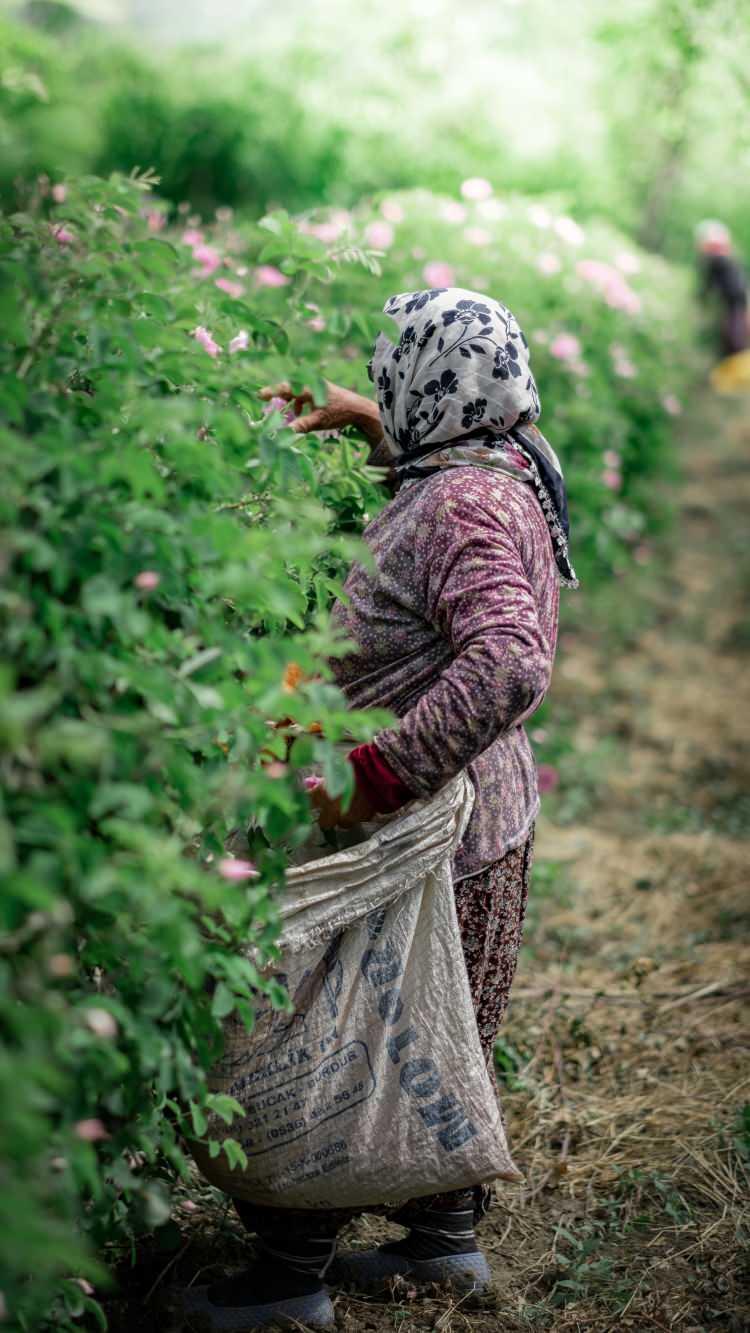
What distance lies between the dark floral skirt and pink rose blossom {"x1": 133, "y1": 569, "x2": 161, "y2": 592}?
892 mm

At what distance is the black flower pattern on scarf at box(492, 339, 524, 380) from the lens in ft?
6.81

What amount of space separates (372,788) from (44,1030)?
83 cm

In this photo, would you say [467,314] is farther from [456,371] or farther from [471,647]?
[471,647]

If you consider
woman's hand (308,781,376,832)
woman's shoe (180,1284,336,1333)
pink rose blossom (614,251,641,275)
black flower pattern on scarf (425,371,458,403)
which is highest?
black flower pattern on scarf (425,371,458,403)

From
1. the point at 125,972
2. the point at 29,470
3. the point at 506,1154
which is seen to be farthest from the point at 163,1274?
the point at 29,470

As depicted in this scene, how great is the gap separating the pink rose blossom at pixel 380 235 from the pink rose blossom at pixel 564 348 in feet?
2.37

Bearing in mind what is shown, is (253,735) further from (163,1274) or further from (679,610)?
(679,610)

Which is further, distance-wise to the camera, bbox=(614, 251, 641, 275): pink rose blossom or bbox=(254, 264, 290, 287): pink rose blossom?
bbox=(614, 251, 641, 275): pink rose blossom

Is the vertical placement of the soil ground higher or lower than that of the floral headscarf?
lower

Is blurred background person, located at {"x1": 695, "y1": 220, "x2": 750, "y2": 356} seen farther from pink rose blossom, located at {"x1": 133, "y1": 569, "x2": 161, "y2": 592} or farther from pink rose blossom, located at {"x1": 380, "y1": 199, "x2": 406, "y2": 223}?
pink rose blossom, located at {"x1": 133, "y1": 569, "x2": 161, "y2": 592}

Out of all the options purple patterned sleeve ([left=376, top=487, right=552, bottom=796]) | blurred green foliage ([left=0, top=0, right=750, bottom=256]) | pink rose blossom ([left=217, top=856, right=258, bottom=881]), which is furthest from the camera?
blurred green foliage ([left=0, top=0, right=750, bottom=256])

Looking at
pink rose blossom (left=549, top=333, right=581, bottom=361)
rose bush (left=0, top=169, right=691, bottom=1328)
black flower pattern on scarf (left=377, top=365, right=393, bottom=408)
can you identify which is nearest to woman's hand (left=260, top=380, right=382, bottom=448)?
black flower pattern on scarf (left=377, top=365, right=393, bottom=408)

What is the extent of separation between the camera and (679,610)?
7613 mm

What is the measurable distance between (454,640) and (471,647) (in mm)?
56
